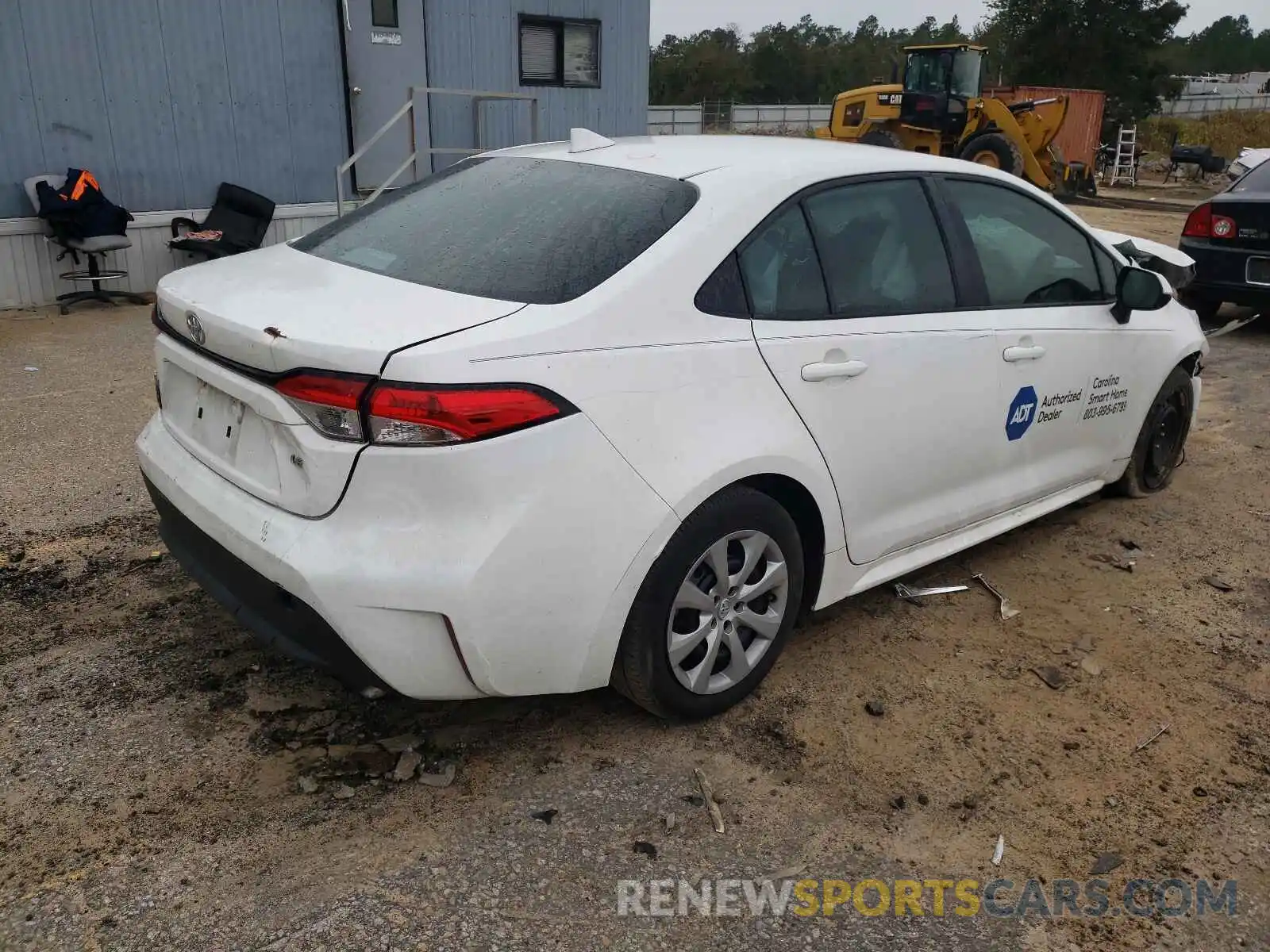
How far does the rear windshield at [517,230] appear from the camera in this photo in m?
2.65

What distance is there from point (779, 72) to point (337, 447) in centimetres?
6444

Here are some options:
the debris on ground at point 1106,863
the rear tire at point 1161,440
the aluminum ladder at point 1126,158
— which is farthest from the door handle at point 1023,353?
the aluminum ladder at point 1126,158

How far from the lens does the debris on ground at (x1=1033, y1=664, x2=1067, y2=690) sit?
329 centimetres

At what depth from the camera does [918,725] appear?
3.04 m

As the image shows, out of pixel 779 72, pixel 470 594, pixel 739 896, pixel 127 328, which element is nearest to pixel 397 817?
pixel 470 594

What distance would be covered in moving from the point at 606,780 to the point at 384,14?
9.49 meters

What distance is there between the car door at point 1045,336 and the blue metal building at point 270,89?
25.9 feet

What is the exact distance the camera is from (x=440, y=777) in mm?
2729

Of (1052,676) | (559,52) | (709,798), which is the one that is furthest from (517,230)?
(559,52)

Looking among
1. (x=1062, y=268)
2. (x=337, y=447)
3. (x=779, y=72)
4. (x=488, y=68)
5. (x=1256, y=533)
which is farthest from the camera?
(x=779, y=72)

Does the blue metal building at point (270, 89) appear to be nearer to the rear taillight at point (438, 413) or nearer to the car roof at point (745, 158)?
the car roof at point (745, 158)

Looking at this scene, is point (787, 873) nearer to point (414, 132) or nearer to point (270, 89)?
point (270, 89)

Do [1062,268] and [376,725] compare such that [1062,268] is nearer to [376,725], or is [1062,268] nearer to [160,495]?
[376,725]

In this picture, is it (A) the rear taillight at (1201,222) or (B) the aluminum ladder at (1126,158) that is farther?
(B) the aluminum ladder at (1126,158)
